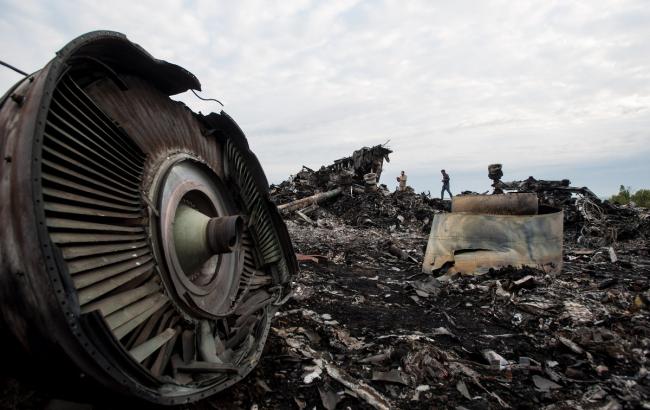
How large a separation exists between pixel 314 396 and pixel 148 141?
6.85 feet

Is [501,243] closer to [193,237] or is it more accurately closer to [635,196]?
[193,237]

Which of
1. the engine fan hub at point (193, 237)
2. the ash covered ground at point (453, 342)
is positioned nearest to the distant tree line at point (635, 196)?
the ash covered ground at point (453, 342)

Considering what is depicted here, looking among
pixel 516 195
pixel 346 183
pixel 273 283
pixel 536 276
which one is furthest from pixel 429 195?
pixel 273 283

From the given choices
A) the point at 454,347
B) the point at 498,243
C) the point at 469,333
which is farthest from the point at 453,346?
the point at 498,243

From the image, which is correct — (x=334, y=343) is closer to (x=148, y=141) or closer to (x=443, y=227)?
(x=148, y=141)

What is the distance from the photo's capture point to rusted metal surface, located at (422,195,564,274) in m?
5.58

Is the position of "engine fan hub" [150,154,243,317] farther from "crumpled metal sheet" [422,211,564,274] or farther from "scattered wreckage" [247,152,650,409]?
"crumpled metal sheet" [422,211,564,274]

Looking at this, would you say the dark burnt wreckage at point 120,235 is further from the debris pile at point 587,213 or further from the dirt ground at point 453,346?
the debris pile at point 587,213

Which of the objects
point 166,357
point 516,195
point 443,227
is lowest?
point 166,357

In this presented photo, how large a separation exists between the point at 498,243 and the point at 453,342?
8.96 ft

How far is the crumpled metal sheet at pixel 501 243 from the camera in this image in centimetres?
557

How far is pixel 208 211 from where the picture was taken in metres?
3.30

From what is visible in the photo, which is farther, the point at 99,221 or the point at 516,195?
the point at 516,195

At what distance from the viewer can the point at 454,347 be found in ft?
11.1
